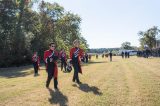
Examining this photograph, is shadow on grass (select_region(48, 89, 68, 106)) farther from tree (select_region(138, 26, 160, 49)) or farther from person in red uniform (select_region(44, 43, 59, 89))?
tree (select_region(138, 26, 160, 49))

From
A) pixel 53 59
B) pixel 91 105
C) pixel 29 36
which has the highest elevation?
pixel 29 36

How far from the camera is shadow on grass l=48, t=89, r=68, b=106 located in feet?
41.7

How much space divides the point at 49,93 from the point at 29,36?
47175 mm

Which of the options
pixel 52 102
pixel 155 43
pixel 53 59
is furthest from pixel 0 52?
pixel 155 43

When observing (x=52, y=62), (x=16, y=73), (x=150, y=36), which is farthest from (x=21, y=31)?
(x=150, y=36)

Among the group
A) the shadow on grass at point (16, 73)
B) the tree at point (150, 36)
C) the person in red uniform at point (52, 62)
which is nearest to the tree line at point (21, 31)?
the shadow on grass at point (16, 73)

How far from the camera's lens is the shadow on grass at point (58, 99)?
1271 cm

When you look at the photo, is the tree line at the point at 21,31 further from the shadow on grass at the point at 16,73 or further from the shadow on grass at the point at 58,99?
the shadow on grass at the point at 58,99

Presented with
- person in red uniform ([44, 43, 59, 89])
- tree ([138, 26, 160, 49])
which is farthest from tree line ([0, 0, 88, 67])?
tree ([138, 26, 160, 49])

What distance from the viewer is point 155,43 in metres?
147

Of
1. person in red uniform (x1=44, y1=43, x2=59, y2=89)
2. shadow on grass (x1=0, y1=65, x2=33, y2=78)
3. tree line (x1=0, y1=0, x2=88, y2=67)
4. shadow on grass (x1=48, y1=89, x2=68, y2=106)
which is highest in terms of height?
tree line (x1=0, y1=0, x2=88, y2=67)

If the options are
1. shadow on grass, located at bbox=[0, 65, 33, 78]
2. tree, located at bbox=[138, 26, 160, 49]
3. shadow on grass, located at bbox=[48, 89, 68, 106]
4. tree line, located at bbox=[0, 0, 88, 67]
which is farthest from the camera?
tree, located at bbox=[138, 26, 160, 49]

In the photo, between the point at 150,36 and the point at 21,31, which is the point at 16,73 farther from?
the point at 150,36

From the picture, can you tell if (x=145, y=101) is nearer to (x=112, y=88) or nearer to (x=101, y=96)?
(x=101, y=96)
